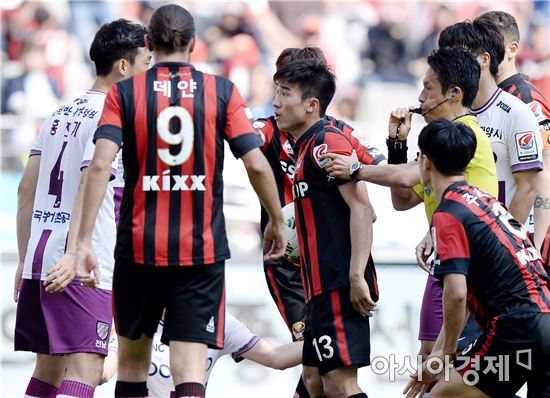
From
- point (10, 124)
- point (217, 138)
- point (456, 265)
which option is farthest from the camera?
point (10, 124)

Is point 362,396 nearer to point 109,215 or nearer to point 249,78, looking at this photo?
point 109,215

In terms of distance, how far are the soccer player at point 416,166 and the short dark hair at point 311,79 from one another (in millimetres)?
447

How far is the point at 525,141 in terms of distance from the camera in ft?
20.2

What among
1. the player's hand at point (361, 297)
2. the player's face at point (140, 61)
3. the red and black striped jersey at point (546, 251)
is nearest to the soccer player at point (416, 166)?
the player's hand at point (361, 297)

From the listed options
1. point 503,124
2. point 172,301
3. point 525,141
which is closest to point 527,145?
point 525,141

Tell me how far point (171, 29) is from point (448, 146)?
144cm

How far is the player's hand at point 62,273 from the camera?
18.2 feet

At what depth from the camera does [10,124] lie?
41.1ft

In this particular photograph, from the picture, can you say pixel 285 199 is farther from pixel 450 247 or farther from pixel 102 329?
pixel 450 247

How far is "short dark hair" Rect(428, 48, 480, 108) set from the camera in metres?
5.93

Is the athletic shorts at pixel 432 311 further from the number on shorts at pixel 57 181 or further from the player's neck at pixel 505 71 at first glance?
the number on shorts at pixel 57 181

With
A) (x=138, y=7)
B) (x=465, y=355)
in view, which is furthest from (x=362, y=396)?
(x=138, y=7)

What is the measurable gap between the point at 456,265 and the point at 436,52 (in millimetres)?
1611

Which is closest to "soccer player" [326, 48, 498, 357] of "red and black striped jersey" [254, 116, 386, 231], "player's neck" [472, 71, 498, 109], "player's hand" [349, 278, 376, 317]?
"player's neck" [472, 71, 498, 109]
